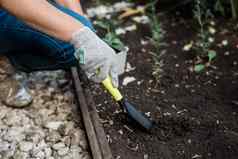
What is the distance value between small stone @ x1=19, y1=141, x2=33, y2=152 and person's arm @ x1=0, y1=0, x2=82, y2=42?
687 millimetres

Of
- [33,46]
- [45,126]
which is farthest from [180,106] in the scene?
[33,46]

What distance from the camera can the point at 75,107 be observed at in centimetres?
292

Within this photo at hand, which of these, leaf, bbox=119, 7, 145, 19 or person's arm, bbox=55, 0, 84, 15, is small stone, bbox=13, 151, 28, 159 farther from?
leaf, bbox=119, 7, 145, 19

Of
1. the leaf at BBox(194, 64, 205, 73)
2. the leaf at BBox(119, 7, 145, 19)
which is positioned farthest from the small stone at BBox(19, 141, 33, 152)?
the leaf at BBox(119, 7, 145, 19)

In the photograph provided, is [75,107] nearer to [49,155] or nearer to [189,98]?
[49,155]

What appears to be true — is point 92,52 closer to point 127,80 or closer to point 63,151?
point 63,151

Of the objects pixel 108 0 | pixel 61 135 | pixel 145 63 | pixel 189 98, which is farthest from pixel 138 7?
pixel 61 135

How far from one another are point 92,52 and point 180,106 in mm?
763

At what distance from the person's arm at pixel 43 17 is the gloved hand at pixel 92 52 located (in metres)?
0.04

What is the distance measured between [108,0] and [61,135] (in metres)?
1.62

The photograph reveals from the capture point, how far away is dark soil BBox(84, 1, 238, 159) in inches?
98.3

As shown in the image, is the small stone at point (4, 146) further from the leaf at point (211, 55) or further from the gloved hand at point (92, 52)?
the leaf at point (211, 55)

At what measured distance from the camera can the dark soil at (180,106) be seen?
2.50 meters

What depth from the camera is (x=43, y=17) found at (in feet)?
7.20
